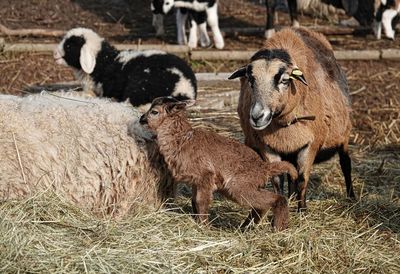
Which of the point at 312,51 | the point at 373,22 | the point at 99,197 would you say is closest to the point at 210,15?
the point at 373,22

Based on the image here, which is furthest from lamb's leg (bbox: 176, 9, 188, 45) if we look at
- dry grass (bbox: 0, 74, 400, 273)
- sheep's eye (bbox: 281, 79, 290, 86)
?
sheep's eye (bbox: 281, 79, 290, 86)

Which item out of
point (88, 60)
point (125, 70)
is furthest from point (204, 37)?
point (125, 70)

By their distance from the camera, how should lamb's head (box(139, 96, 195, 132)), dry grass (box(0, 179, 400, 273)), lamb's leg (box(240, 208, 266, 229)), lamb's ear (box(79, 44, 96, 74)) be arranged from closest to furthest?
dry grass (box(0, 179, 400, 273))
lamb's leg (box(240, 208, 266, 229))
lamb's head (box(139, 96, 195, 132))
lamb's ear (box(79, 44, 96, 74))

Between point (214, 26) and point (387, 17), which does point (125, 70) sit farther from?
point (387, 17)

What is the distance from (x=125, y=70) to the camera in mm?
10898

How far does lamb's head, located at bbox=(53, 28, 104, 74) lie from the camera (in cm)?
1123

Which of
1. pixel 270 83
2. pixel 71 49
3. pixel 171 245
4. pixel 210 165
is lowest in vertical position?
pixel 171 245

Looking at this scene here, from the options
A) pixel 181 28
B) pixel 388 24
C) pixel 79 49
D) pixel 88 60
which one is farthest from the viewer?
pixel 388 24

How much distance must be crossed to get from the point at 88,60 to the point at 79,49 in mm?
228

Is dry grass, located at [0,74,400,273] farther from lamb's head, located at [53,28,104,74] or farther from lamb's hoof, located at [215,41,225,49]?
lamb's hoof, located at [215,41,225,49]

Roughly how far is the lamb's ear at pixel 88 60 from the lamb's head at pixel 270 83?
14.9 feet

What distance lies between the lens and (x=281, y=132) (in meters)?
7.12

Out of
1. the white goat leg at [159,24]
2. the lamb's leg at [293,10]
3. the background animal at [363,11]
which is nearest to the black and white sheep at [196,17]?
the white goat leg at [159,24]

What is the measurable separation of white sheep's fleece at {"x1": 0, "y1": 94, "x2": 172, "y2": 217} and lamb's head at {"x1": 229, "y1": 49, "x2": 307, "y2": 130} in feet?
2.99
